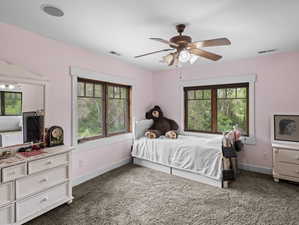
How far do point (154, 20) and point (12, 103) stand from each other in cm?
212

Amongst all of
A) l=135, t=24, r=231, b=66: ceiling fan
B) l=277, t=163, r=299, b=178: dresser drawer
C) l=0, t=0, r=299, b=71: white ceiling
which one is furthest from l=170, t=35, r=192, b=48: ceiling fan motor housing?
l=277, t=163, r=299, b=178: dresser drawer

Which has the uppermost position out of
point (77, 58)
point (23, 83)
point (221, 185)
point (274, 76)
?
point (77, 58)

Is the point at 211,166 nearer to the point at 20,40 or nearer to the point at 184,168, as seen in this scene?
the point at 184,168

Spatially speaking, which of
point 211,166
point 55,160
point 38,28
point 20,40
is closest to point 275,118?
point 211,166

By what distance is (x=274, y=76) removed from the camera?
3.35m

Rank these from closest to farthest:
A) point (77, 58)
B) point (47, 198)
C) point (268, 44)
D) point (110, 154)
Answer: point (47, 198) → point (268, 44) → point (77, 58) → point (110, 154)

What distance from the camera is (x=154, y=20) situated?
2.03 metres

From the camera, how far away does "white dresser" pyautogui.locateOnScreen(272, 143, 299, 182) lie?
283cm

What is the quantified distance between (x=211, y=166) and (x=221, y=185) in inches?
13.5

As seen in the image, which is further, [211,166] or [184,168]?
[184,168]

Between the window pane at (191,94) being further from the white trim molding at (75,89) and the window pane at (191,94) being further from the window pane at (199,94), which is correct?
the white trim molding at (75,89)

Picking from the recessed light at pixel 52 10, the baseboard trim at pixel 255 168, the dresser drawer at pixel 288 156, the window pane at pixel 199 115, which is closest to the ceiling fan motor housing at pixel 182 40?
the recessed light at pixel 52 10

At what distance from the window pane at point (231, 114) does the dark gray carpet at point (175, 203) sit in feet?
3.77

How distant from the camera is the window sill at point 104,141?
10.2ft
